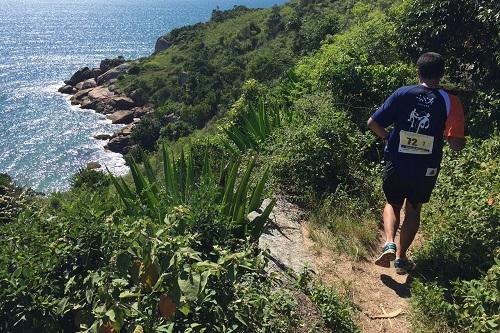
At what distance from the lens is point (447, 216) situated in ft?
13.3

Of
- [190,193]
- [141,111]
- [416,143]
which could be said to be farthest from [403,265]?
[141,111]

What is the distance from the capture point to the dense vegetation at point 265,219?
236cm

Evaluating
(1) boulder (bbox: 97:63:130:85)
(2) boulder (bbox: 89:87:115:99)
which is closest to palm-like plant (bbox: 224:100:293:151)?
(2) boulder (bbox: 89:87:115:99)

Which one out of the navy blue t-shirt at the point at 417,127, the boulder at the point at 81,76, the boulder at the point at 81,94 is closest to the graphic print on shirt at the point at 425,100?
the navy blue t-shirt at the point at 417,127

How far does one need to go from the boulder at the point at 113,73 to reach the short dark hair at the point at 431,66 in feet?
211

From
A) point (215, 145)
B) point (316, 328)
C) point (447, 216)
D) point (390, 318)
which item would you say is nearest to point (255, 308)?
point (316, 328)

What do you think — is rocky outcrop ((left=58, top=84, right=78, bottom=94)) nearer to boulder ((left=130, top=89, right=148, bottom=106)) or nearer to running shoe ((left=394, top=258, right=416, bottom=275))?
boulder ((left=130, top=89, right=148, bottom=106))

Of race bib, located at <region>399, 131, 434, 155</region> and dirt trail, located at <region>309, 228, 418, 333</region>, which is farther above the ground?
race bib, located at <region>399, 131, 434, 155</region>

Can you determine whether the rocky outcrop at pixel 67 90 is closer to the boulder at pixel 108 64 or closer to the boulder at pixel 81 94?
the boulder at pixel 81 94

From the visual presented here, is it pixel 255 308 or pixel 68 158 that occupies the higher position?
pixel 255 308

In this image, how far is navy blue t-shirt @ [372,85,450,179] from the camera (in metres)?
3.53

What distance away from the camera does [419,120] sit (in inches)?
139

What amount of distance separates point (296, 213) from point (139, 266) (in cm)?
258

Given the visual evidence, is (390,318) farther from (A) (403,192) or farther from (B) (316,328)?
(A) (403,192)
